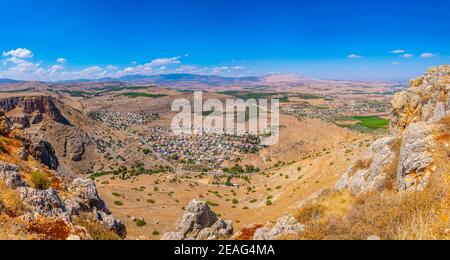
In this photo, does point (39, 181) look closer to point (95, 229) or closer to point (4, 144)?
point (95, 229)

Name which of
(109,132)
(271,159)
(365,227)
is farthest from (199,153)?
(365,227)

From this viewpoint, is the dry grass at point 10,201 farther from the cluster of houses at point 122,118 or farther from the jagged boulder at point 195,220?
the cluster of houses at point 122,118

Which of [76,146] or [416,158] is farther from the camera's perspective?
[76,146]

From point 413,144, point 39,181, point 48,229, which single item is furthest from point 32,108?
point 413,144

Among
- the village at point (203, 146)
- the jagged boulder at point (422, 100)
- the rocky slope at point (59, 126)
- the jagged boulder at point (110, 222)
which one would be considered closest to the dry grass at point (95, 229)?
the jagged boulder at point (110, 222)

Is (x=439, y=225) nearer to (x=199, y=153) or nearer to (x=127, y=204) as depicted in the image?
(x=127, y=204)

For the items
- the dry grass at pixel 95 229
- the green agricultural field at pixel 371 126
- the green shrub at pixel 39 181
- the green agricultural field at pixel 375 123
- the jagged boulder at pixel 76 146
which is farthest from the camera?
the green agricultural field at pixel 375 123
